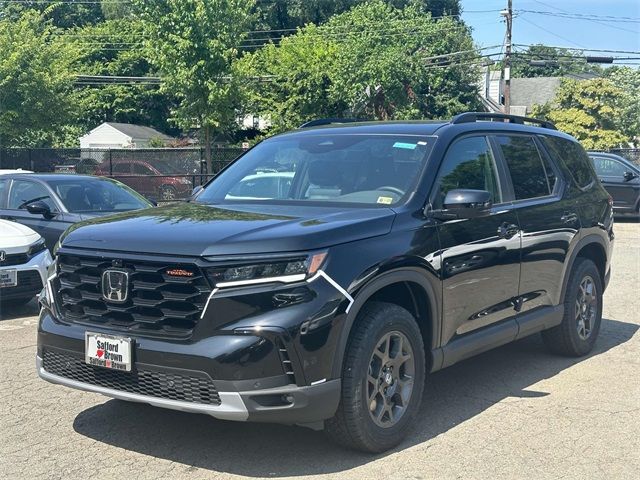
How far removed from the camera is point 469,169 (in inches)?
216

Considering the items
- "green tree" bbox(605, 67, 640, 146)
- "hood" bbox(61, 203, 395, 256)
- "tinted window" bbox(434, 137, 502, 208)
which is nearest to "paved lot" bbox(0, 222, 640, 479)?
"hood" bbox(61, 203, 395, 256)

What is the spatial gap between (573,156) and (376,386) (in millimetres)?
3666

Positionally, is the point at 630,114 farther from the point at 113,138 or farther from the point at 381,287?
the point at 381,287

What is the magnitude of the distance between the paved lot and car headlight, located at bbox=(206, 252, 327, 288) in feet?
3.57

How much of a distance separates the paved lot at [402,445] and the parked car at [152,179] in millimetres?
19362

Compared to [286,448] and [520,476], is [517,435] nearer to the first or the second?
[520,476]

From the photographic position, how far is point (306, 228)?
4141 mm

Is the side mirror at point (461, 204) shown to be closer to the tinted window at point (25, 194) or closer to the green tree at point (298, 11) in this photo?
the tinted window at point (25, 194)

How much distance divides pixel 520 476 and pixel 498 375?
83.1 inches

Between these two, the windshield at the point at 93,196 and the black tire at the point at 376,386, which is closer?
the black tire at the point at 376,386

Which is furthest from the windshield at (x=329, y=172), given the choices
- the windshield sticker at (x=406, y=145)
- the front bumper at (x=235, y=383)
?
the front bumper at (x=235, y=383)

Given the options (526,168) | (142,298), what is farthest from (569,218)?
(142,298)

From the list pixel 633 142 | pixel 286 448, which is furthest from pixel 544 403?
pixel 633 142

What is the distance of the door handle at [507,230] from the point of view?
18.0 feet
